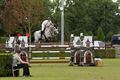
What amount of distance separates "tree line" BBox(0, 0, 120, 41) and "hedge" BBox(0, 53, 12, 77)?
46358 millimetres

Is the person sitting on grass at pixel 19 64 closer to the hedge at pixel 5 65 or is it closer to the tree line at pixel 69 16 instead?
the hedge at pixel 5 65

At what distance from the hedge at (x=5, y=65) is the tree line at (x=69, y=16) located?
46.4 m

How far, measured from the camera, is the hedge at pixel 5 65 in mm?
24188

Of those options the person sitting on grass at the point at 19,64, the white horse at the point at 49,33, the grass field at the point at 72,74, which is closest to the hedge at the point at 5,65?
the person sitting on grass at the point at 19,64

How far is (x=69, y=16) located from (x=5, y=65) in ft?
254

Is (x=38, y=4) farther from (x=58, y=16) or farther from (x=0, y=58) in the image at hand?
(x=0, y=58)

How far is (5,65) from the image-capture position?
79.9 feet

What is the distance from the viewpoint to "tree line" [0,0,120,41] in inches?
3002

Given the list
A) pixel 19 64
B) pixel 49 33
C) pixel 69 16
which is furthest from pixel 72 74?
pixel 69 16

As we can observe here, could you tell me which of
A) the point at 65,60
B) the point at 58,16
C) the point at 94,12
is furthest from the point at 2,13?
the point at 65,60

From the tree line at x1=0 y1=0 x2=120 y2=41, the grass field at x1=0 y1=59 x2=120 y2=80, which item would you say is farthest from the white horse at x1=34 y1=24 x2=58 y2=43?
the grass field at x1=0 y1=59 x2=120 y2=80

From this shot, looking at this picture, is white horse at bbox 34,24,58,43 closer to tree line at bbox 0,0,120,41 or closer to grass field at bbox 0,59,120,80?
tree line at bbox 0,0,120,41

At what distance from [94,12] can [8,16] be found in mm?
30425

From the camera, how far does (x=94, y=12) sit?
108 meters
